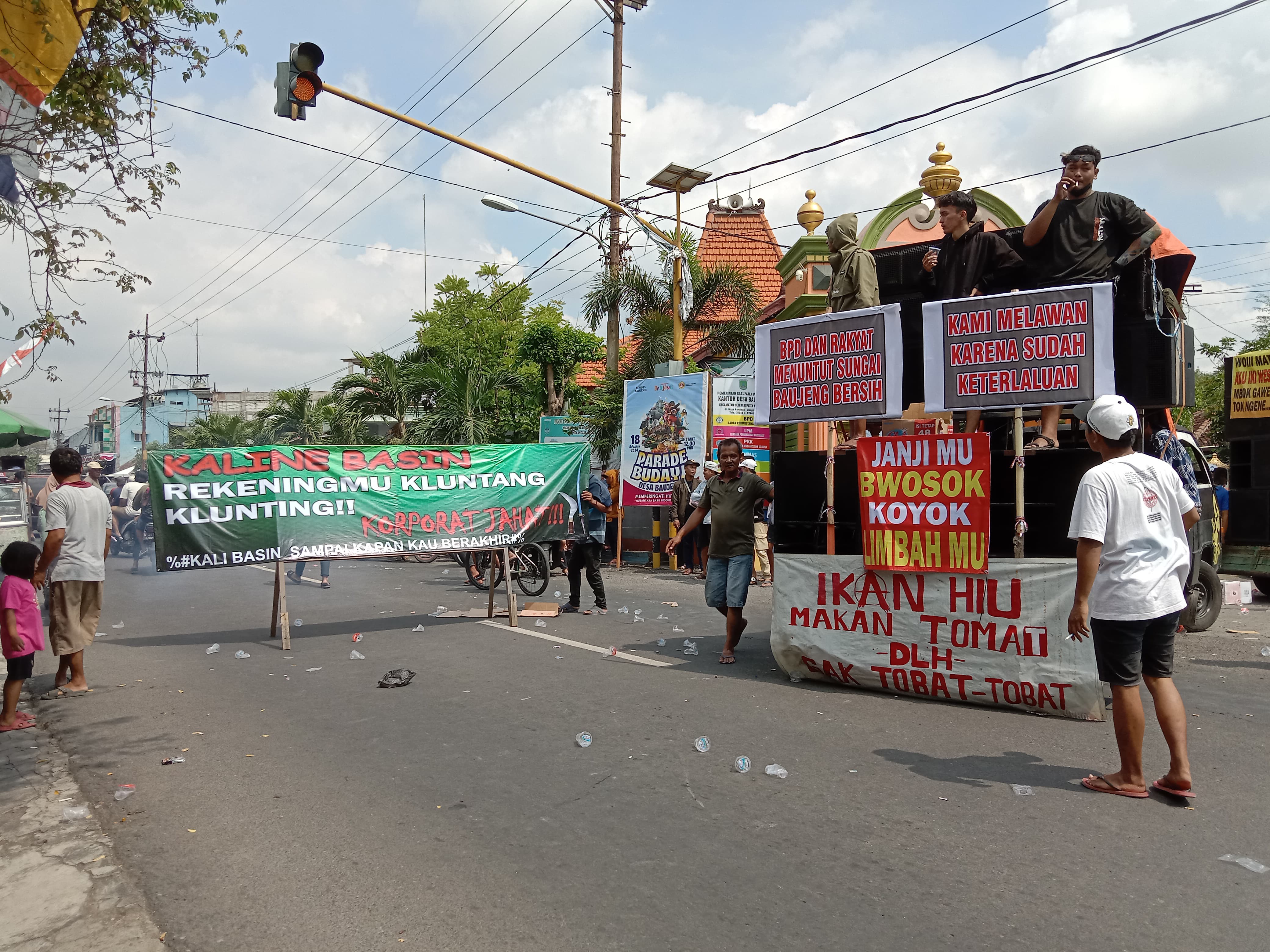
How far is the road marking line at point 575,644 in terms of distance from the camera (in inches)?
319

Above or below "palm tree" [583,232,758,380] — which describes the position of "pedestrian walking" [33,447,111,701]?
below

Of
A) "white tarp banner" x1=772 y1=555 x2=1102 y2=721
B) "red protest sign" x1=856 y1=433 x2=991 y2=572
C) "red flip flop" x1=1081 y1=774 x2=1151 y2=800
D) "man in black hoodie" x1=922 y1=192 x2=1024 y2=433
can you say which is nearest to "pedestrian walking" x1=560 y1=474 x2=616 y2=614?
"white tarp banner" x1=772 y1=555 x2=1102 y2=721

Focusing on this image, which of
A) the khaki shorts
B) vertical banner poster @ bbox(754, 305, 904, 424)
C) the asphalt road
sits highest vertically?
vertical banner poster @ bbox(754, 305, 904, 424)

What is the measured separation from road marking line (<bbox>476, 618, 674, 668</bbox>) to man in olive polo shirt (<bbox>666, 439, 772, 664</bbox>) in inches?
23.1

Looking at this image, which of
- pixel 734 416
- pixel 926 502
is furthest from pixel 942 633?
pixel 734 416

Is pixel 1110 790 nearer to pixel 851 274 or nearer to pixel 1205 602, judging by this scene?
pixel 851 274

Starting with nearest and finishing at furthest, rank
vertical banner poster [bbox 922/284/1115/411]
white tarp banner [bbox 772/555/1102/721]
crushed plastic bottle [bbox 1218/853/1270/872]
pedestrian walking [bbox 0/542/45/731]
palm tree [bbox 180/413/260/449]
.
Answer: crushed plastic bottle [bbox 1218/853/1270/872]
white tarp banner [bbox 772/555/1102/721]
vertical banner poster [bbox 922/284/1115/411]
pedestrian walking [bbox 0/542/45/731]
palm tree [bbox 180/413/260/449]

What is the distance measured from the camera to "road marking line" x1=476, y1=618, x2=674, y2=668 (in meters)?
8.11

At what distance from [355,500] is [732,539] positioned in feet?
14.3

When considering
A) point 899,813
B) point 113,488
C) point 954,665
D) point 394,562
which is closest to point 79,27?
point 899,813

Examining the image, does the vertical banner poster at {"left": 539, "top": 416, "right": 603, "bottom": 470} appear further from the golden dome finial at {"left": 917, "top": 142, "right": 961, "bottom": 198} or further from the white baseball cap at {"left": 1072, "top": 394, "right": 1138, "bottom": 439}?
the white baseball cap at {"left": 1072, "top": 394, "right": 1138, "bottom": 439}

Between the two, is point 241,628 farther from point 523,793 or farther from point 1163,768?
point 1163,768

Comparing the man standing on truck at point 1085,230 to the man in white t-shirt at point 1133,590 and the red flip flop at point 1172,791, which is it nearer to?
the man in white t-shirt at point 1133,590

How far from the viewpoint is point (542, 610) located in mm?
11312
